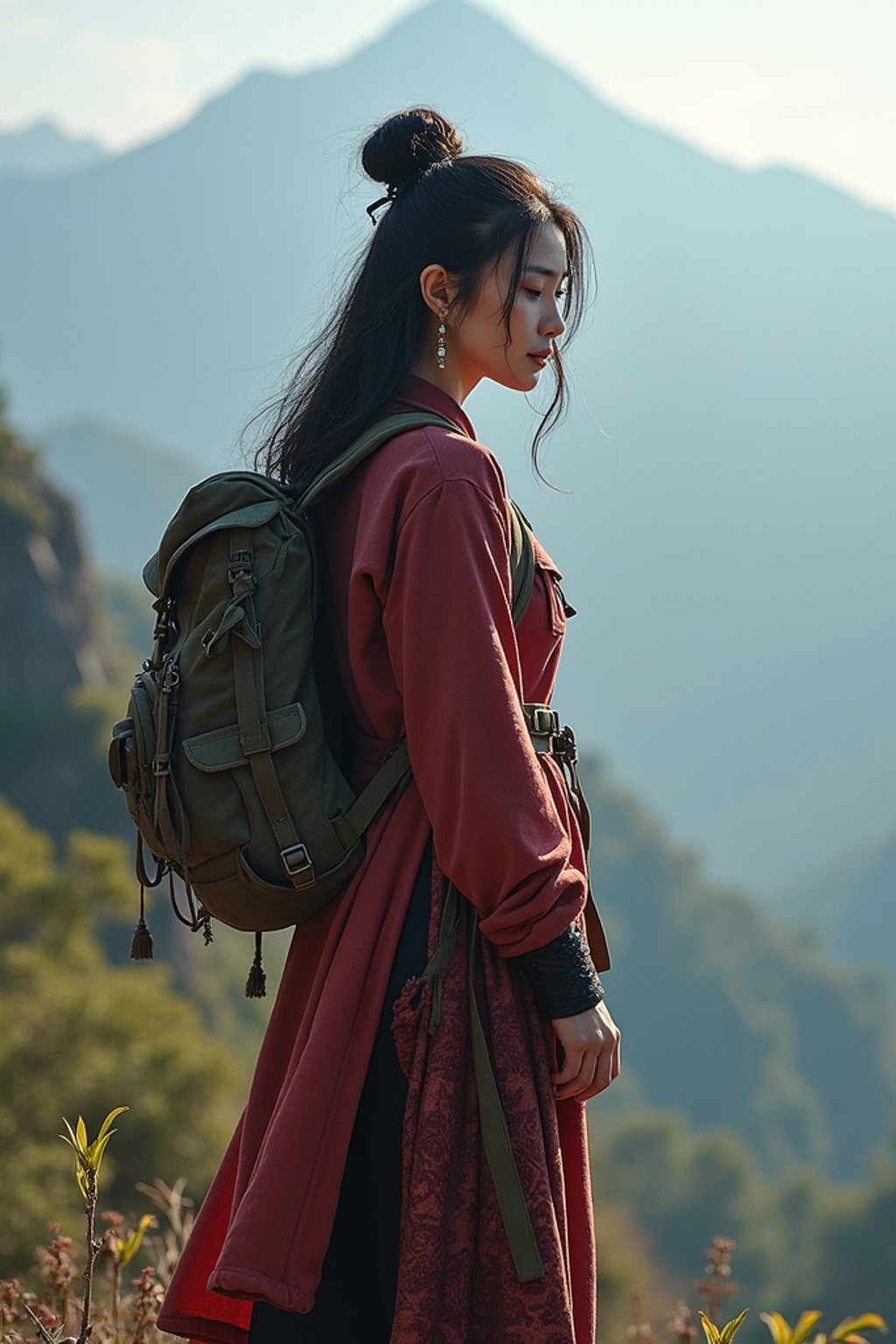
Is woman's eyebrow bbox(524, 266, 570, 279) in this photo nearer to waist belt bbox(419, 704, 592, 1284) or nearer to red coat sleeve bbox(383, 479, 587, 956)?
red coat sleeve bbox(383, 479, 587, 956)

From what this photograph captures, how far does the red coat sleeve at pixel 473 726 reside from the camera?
156 cm

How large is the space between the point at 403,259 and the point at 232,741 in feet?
2.08

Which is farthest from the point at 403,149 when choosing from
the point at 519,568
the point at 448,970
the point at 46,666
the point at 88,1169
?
the point at 46,666

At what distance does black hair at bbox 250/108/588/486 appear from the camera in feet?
5.88

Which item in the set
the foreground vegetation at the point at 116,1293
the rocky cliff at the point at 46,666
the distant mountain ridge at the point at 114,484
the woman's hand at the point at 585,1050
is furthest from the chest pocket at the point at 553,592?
the distant mountain ridge at the point at 114,484

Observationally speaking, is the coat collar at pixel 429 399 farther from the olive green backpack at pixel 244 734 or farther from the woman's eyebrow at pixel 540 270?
the woman's eyebrow at pixel 540 270

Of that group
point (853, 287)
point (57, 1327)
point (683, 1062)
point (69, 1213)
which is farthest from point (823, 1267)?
point (853, 287)

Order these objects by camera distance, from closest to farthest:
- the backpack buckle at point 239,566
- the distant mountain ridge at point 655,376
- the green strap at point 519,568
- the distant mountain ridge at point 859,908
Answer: the backpack buckle at point 239,566 → the green strap at point 519,568 → the distant mountain ridge at point 859,908 → the distant mountain ridge at point 655,376

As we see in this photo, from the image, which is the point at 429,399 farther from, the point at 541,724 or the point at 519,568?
the point at 541,724

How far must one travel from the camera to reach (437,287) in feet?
5.90

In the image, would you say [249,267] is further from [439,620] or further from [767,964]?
[439,620]

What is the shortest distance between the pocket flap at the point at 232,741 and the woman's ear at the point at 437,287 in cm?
53

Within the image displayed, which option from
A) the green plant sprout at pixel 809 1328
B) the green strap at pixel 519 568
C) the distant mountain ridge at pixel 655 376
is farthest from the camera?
the distant mountain ridge at pixel 655 376

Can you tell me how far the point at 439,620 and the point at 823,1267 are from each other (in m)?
48.4
